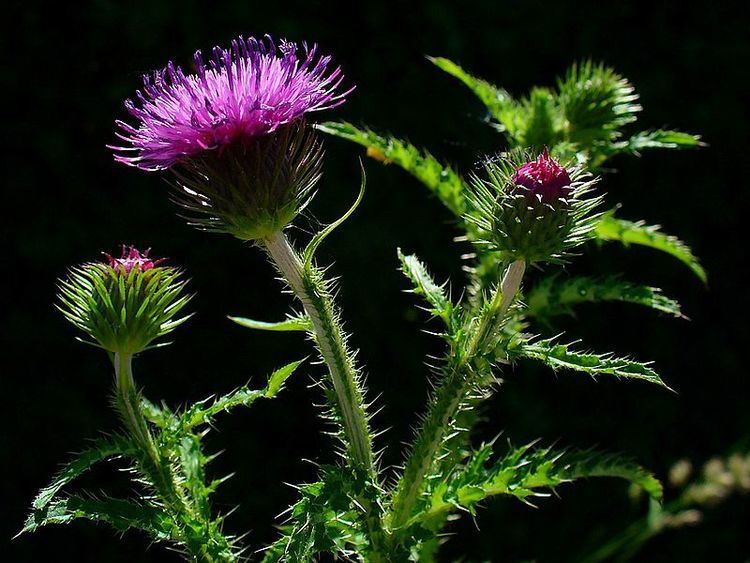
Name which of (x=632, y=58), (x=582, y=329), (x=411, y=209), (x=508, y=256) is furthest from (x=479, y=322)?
(x=632, y=58)

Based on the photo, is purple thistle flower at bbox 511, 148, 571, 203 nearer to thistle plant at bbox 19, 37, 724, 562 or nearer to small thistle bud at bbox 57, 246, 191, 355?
thistle plant at bbox 19, 37, 724, 562

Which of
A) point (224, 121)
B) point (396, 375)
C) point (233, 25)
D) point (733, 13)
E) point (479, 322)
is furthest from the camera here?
point (733, 13)

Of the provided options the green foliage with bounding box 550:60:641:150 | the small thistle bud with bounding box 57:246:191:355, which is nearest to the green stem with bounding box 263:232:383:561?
the small thistle bud with bounding box 57:246:191:355

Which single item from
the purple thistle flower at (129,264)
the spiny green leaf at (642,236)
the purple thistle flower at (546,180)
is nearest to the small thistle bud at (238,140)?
the purple thistle flower at (129,264)

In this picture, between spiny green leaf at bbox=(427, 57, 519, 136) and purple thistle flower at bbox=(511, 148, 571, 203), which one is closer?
purple thistle flower at bbox=(511, 148, 571, 203)

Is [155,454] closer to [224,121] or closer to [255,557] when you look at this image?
[224,121]
